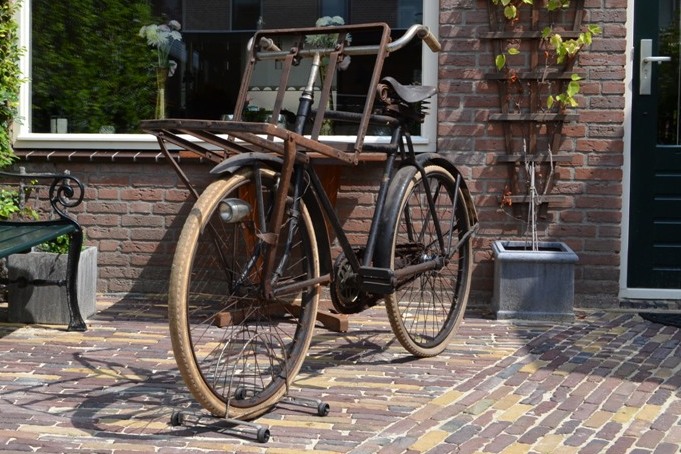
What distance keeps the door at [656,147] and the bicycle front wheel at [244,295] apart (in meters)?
2.82

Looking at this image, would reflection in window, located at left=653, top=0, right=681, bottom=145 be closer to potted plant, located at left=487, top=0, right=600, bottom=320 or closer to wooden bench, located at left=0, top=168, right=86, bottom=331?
potted plant, located at left=487, top=0, right=600, bottom=320

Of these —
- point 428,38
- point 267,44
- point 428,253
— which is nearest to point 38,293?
point 267,44

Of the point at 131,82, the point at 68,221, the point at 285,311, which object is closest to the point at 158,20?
the point at 131,82

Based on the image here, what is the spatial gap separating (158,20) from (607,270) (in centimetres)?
325

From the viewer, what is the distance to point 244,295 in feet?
11.6

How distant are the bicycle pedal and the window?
222 centimetres

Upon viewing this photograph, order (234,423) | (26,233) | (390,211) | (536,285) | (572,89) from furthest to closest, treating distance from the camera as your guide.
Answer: (572,89)
(536,285)
(26,233)
(390,211)
(234,423)

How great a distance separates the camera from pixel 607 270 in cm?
605

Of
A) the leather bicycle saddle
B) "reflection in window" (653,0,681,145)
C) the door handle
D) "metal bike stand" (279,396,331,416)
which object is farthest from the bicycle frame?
"reflection in window" (653,0,681,145)

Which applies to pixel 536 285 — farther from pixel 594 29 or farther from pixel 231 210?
pixel 231 210

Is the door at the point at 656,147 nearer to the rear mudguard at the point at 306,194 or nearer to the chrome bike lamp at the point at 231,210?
the rear mudguard at the point at 306,194

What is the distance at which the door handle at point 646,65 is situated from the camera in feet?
19.9

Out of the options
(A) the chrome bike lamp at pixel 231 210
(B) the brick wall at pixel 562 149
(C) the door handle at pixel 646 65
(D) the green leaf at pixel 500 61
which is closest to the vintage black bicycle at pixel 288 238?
(A) the chrome bike lamp at pixel 231 210

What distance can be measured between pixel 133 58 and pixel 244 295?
3.50 meters
